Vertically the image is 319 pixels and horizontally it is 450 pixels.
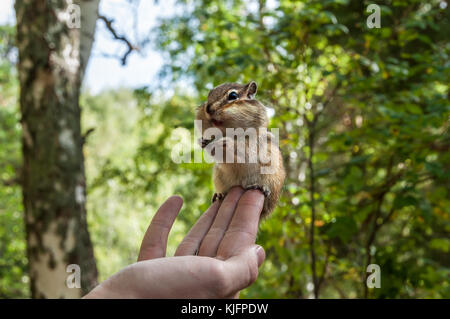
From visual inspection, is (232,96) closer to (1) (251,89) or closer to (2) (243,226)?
(1) (251,89)

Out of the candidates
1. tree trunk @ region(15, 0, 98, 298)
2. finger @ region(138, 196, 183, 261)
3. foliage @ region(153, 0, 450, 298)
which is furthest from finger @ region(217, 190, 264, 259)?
tree trunk @ region(15, 0, 98, 298)

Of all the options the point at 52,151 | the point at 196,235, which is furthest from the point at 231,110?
the point at 52,151

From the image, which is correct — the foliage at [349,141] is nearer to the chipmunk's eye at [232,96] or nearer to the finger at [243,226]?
the chipmunk's eye at [232,96]

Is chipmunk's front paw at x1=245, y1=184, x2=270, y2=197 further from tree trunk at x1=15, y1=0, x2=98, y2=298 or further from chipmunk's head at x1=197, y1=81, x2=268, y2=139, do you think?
tree trunk at x1=15, y1=0, x2=98, y2=298

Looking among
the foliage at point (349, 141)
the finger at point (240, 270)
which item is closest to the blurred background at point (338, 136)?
the foliage at point (349, 141)
